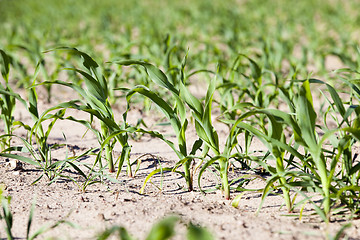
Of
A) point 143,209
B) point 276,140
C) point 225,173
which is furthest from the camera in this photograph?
point 225,173

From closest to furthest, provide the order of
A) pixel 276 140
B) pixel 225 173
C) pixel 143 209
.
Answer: pixel 276 140 < pixel 143 209 < pixel 225 173

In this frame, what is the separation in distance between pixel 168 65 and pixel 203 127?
1.76 meters

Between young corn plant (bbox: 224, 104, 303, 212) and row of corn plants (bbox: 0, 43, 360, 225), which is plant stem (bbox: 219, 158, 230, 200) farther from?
young corn plant (bbox: 224, 104, 303, 212)

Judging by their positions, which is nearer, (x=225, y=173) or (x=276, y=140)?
(x=276, y=140)

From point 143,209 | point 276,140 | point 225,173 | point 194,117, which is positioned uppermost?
point 194,117

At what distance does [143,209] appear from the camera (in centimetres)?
198

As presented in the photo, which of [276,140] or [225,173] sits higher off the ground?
[276,140]

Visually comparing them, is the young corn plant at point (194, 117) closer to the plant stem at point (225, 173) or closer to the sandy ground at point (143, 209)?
the plant stem at point (225, 173)

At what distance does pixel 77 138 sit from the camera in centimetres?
331

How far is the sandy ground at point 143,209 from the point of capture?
1769 millimetres

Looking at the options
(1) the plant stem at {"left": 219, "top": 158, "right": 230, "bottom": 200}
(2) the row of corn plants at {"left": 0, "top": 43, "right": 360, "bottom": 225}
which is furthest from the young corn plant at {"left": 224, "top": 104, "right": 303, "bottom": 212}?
(1) the plant stem at {"left": 219, "top": 158, "right": 230, "bottom": 200}

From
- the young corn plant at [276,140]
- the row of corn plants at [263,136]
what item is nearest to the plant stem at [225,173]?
the row of corn plants at [263,136]

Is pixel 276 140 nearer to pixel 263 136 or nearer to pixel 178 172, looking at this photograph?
pixel 263 136

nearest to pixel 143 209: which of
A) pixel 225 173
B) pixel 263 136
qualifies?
pixel 225 173
